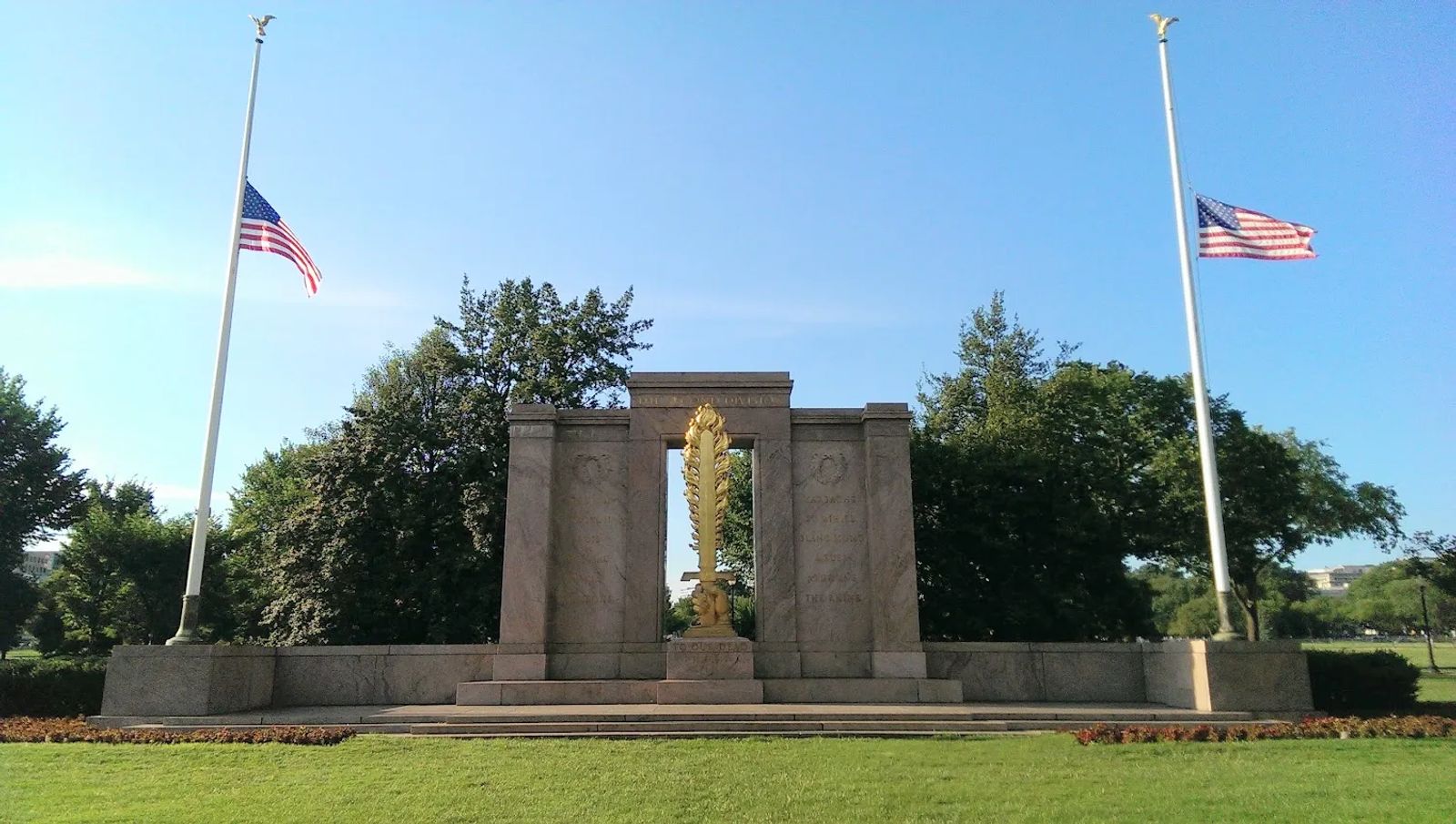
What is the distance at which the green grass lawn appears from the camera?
8.80 metres

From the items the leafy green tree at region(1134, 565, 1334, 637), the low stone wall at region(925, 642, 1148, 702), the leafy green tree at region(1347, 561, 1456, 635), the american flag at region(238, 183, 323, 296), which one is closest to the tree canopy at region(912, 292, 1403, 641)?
the low stone wall at region(925, 642, 1148, 702)

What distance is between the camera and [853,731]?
14688 millimetres

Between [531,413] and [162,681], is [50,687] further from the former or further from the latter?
[531,413]

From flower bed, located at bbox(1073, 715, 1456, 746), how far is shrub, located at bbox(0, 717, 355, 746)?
11.0 m

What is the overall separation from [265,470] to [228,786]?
132ft

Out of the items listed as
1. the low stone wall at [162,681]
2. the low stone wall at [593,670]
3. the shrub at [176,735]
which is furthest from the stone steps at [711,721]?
the low stone wall at [593,670]

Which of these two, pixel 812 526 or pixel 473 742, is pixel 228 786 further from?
pixel 812 526

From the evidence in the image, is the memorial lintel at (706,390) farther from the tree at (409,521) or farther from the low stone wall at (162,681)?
the low stone wall at (162,681)

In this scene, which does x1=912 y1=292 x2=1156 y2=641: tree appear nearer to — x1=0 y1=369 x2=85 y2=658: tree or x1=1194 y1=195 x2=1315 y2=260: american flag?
x1=1194 y1=195 x2=1315 y2=260: american flag

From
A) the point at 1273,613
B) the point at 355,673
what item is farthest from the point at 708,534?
the point at 1273,613

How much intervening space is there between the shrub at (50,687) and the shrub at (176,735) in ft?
13.2

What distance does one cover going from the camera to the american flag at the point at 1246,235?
54.6ft

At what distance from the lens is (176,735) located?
1396 centimetres

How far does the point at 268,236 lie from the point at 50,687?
32.3 feet
